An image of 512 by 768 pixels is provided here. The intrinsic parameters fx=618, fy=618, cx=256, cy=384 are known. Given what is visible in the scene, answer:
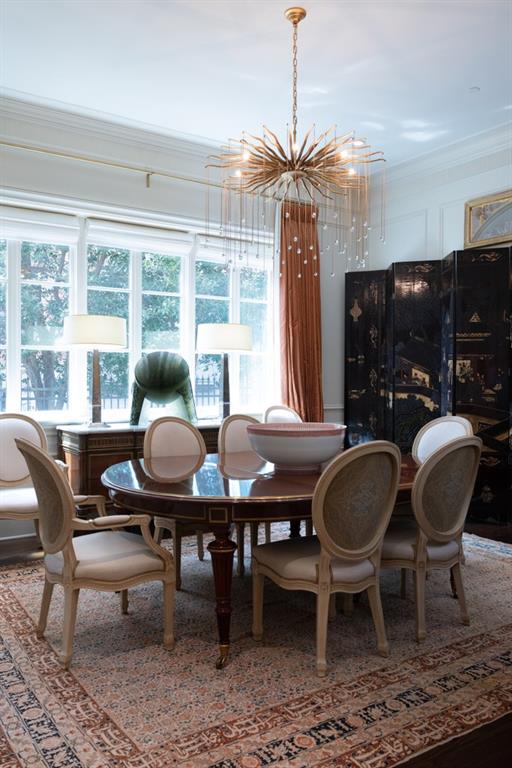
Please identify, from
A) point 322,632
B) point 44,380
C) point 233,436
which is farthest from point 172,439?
point 322,632

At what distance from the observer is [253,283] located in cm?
570

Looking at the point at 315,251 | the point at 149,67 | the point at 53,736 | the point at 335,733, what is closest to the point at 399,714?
the point at 335,733

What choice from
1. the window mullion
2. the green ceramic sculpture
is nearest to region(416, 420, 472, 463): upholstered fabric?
the green ceramic sculpture

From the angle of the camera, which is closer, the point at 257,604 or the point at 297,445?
the point at 257,604

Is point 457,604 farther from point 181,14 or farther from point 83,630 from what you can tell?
point 181,14

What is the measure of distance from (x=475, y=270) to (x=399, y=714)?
3557 millimetres

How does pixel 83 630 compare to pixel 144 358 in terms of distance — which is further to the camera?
pixel 144 358

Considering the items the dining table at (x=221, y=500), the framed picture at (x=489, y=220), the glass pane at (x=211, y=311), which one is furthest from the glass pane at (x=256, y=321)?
the dining table at (x=221, y=500)

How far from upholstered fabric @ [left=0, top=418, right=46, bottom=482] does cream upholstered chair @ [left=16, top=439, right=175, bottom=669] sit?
145 centimetres

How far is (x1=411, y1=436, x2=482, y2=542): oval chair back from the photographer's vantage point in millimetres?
2646

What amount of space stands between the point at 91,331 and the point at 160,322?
1050 mm

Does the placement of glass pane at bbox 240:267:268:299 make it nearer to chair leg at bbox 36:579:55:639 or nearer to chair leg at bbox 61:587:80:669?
chair leg at bbox 36:579:55:639

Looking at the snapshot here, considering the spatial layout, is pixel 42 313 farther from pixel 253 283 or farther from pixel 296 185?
pixel 296 185

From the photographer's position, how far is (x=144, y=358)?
4.70 metres
